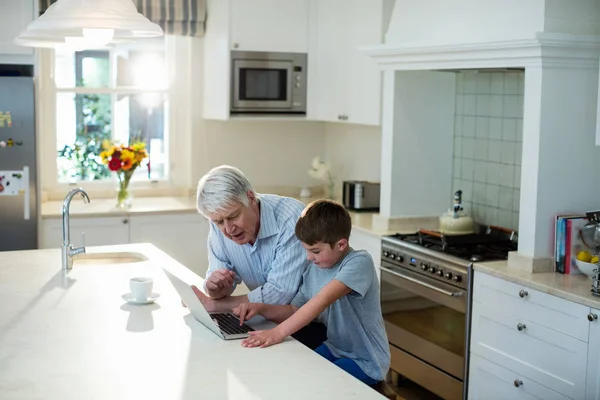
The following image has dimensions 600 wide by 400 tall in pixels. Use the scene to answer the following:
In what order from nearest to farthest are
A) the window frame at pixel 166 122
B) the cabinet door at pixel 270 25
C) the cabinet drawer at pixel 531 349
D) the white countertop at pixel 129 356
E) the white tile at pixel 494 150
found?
the white countertop at pixel 129 356 → the cabinet drawer at pixel 531 349 → the white tile at pixel 494 150 → the cabinet door at pixel 270 25 → the window frame at pixel 166 122

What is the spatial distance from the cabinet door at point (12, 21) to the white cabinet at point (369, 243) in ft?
7.43

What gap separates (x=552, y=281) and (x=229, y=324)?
153 cm

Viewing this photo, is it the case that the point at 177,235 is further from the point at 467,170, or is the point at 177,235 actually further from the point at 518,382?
the point at 518,382

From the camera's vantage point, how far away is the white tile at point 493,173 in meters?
4.83

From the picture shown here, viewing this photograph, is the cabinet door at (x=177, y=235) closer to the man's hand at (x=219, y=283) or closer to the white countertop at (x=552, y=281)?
the white countertop at (x=552, y=281)

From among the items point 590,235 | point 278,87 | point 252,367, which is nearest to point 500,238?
point 590,235

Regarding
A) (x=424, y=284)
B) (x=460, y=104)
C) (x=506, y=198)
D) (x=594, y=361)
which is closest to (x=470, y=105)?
(x=460, y=104)

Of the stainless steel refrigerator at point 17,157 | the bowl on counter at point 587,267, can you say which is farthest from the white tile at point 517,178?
the stainless steel refrigerator at point 17,157

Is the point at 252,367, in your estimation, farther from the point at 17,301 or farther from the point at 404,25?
the point at 404,25

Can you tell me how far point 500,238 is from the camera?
469 cm

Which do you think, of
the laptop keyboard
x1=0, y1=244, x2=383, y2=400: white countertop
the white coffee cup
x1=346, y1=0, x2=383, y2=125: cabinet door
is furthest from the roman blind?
the laptop keyboard

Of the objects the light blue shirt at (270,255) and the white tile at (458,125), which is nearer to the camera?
the light blue shirt at (270,255)

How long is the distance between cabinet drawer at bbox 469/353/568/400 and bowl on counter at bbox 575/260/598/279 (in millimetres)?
525

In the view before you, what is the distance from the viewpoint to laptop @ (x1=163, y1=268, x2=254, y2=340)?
2771mm
